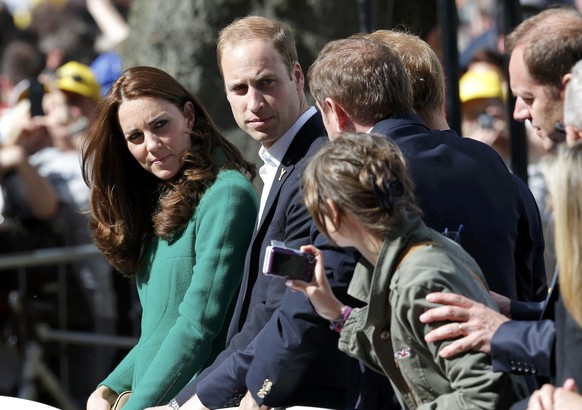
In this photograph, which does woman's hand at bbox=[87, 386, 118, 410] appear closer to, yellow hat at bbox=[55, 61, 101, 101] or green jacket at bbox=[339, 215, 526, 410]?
green jacket at bbox=[339, 215, 526, 410]

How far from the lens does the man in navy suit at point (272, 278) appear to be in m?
3.22

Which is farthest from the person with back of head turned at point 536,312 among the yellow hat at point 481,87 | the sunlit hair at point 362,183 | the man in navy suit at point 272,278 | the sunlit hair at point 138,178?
the yellow hat at point 481,87

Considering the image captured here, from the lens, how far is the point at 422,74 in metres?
3.62

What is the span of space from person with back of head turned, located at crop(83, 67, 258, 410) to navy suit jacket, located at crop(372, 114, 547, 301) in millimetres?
739

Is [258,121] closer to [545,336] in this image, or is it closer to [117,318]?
[545,336]

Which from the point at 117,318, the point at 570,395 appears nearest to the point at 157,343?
the point at 570,395

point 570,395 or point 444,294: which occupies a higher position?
point 444,294

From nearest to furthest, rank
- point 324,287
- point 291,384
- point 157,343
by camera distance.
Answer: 1. point 324,287
2. point 291,384
3. point 157,343

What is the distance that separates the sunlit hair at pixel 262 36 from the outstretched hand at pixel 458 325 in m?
1.24

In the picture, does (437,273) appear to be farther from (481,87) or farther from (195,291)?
(481,87)

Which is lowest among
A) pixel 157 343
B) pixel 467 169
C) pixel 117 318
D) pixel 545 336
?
pixel 117 318

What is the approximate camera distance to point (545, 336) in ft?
9.16

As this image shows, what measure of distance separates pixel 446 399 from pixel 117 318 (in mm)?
4992

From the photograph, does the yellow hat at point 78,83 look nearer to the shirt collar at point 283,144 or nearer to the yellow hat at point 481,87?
the yellow hat at point 481,87
